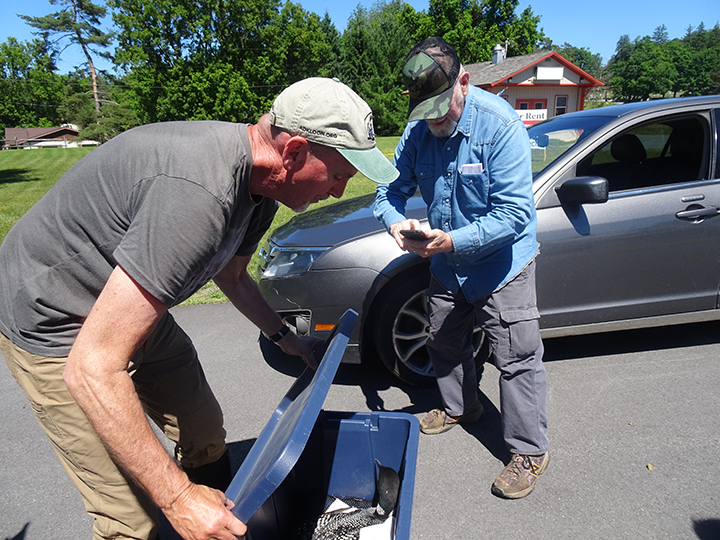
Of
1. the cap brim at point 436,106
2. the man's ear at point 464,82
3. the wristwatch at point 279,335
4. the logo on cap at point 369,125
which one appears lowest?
the wristwatch at point 279,335

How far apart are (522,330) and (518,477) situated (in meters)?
0.73

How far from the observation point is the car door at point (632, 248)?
3186 millimetres

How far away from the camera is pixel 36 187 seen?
15562 millimetres

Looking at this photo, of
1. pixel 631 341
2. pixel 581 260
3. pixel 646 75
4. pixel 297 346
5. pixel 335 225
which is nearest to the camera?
pixel 297 346

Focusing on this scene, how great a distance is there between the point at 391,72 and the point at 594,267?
45540mm

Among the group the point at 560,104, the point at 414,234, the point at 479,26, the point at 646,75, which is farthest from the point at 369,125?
the point at 646,75

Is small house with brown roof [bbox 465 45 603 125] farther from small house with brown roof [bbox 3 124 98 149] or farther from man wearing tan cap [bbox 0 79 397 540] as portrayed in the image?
small house with brown roof [bbox 3 124 98 149]

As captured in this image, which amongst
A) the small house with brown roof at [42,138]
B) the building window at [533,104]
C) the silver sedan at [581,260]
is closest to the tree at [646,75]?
the building window at [533,104]

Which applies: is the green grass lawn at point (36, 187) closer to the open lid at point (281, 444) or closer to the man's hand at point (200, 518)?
the open lid at point (281, 444)

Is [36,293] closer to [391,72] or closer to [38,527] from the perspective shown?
[38,527]

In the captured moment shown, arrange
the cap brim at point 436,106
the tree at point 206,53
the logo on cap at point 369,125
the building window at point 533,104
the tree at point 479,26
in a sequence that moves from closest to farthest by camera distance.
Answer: the logo on cap at point 369,125, the cap brim at point 436,106, the building window at point 533,104, the tree at point 206,53, the tree at point 479,26

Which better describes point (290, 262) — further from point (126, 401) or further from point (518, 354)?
point (126, 401)

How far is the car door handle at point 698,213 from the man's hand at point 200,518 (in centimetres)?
330

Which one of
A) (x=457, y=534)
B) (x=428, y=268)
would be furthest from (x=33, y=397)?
(x=428, y=268)
